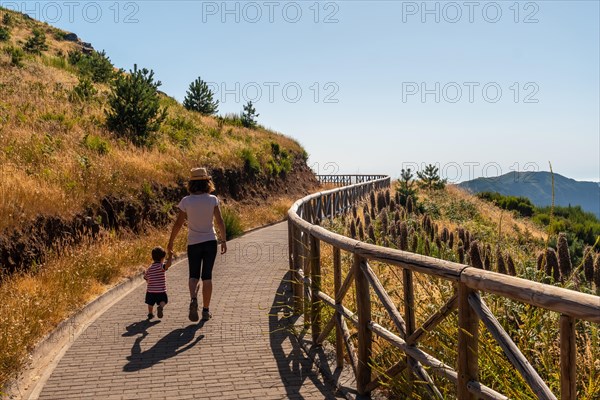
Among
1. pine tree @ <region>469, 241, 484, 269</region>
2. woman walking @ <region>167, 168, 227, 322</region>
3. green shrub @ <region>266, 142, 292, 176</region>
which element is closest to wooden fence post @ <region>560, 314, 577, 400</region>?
pine tree @ <region>469, 241, 484, 269</region>

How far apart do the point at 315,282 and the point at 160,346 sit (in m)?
2.20

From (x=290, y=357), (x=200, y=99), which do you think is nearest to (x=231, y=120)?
(x=200, y=99)

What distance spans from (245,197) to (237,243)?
28.5ft

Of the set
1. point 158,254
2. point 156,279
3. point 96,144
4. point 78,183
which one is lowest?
point 156,279

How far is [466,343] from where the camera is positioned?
12.2ft

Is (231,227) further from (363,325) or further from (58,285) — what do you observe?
(363,325)

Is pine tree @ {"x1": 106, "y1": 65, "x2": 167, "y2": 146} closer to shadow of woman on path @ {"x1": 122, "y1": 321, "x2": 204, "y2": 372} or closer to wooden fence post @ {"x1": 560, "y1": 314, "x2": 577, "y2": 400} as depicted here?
shadow of woman on path @ {"x1": 122, "y1": 321, "x2": 204, "y2": 372}

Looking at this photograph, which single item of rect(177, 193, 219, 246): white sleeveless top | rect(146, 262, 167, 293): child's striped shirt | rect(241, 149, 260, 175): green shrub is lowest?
rect(146, 262, 167, 293): child's striped shirt

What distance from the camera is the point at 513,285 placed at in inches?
123

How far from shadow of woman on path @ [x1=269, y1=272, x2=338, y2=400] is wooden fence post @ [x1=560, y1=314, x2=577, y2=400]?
325 cm

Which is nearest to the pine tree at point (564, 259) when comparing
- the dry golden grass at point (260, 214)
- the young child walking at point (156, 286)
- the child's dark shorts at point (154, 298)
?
the young child walking at point (156, 286)

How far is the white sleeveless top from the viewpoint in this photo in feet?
28.2

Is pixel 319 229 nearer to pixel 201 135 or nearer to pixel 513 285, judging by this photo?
pixel 513 285

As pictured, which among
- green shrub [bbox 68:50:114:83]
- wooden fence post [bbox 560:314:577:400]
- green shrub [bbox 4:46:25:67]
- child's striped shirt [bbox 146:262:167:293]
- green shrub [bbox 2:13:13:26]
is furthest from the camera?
green shrub [bbox 2:13:13:26]
